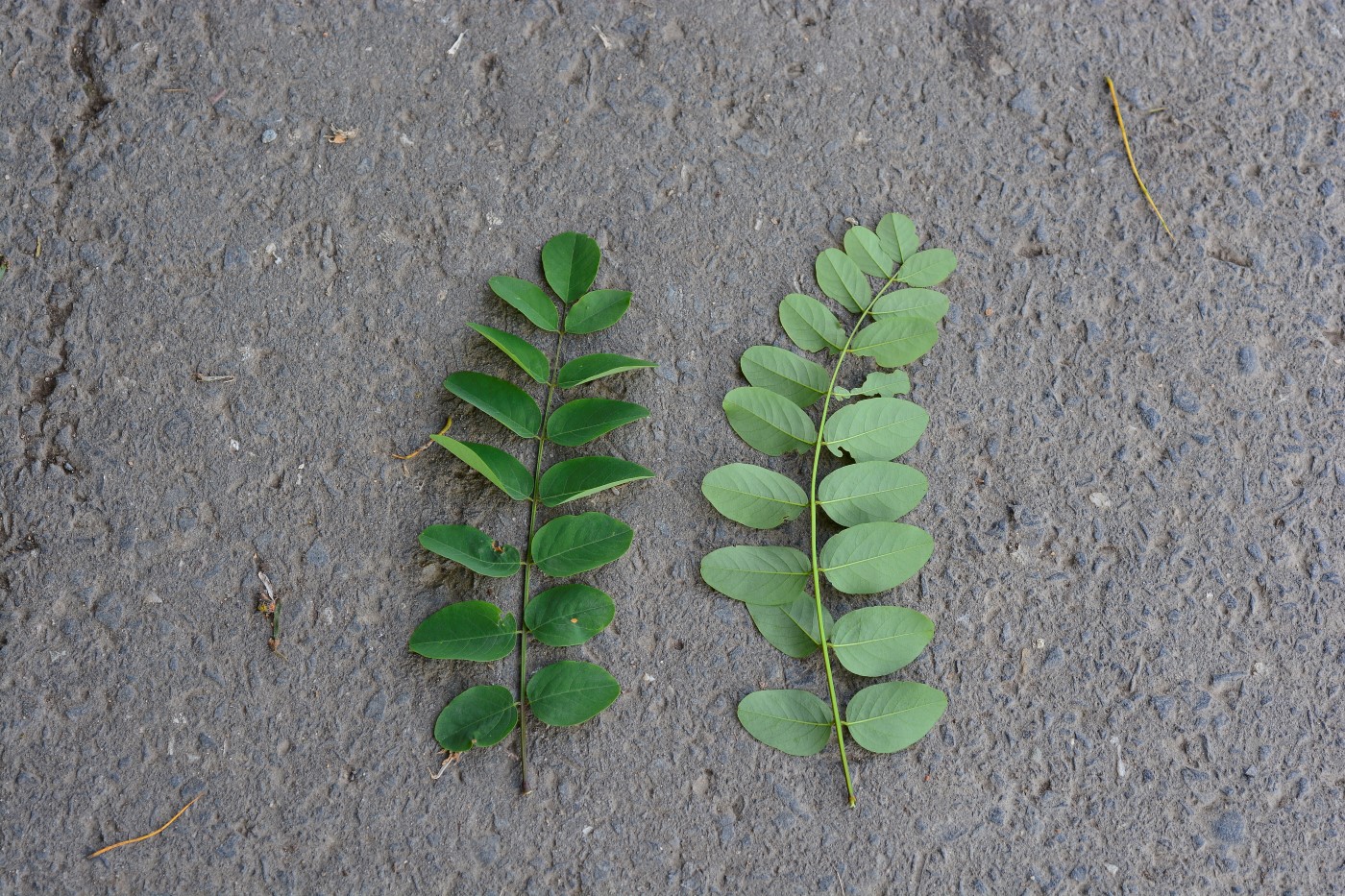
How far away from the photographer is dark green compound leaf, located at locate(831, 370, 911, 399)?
192cm

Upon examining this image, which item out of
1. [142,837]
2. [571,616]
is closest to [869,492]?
[571,616]

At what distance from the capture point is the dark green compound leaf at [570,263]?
1920mm

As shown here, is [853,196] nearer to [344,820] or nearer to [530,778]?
[530,778]

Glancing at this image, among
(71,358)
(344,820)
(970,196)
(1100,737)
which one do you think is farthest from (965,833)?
(71,358)

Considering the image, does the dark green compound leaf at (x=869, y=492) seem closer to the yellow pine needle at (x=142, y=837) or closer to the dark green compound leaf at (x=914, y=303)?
the dark green compound leaf at (x=914, y=303)

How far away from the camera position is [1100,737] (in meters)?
1.82

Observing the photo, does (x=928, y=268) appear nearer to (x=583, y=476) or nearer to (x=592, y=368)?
(x=592, y=368)

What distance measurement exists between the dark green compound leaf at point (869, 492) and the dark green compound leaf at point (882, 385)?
0.17 m

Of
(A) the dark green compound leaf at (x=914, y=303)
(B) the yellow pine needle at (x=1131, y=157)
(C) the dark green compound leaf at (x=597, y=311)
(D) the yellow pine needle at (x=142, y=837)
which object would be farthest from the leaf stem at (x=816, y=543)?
(D) the yellow pine needle at (x=142, y=837)

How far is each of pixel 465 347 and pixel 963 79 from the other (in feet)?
4.18

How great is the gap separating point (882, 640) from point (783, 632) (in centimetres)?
19

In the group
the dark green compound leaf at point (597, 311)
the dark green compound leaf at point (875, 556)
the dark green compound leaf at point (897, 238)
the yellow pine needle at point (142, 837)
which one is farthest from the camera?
the dark green compound leaf at point (897, 238)

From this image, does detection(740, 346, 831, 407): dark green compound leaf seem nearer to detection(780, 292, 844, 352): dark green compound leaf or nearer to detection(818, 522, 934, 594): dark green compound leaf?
detection(780, 292, 844, 352): dark green compound leaf

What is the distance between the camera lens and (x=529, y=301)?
6.19ft
